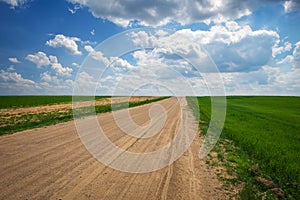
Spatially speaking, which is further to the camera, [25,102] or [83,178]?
[25,102]

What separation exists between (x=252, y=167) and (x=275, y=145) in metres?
3.73

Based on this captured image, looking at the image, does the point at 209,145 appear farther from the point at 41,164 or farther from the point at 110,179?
the point at 41,164

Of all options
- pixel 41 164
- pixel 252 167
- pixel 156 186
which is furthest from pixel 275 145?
pixel 41 164

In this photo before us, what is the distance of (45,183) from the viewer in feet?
18.8

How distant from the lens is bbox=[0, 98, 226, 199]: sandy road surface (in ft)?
17.5

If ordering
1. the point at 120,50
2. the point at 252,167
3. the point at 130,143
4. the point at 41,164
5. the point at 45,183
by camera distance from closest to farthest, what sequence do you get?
1. the point at 45,183
2. the point at 41,164
3. the point at 252,167
4. the point at 130,143
5. the point at 120,50

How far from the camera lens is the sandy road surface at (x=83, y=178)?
534 centimetres

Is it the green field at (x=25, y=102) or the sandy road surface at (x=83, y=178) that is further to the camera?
Result: the green field at (x=25, y=102)

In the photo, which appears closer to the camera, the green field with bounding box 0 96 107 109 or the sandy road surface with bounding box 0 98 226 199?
the sandy road surface with bounding box 0 98 226 199

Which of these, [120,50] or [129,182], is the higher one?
[120,50]

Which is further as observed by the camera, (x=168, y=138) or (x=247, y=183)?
(x=168, y=138)

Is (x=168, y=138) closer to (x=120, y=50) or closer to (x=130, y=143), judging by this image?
(x=130, y=143)

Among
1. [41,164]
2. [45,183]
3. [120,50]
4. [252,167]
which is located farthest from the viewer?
[120,50]

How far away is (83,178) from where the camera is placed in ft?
20.2
